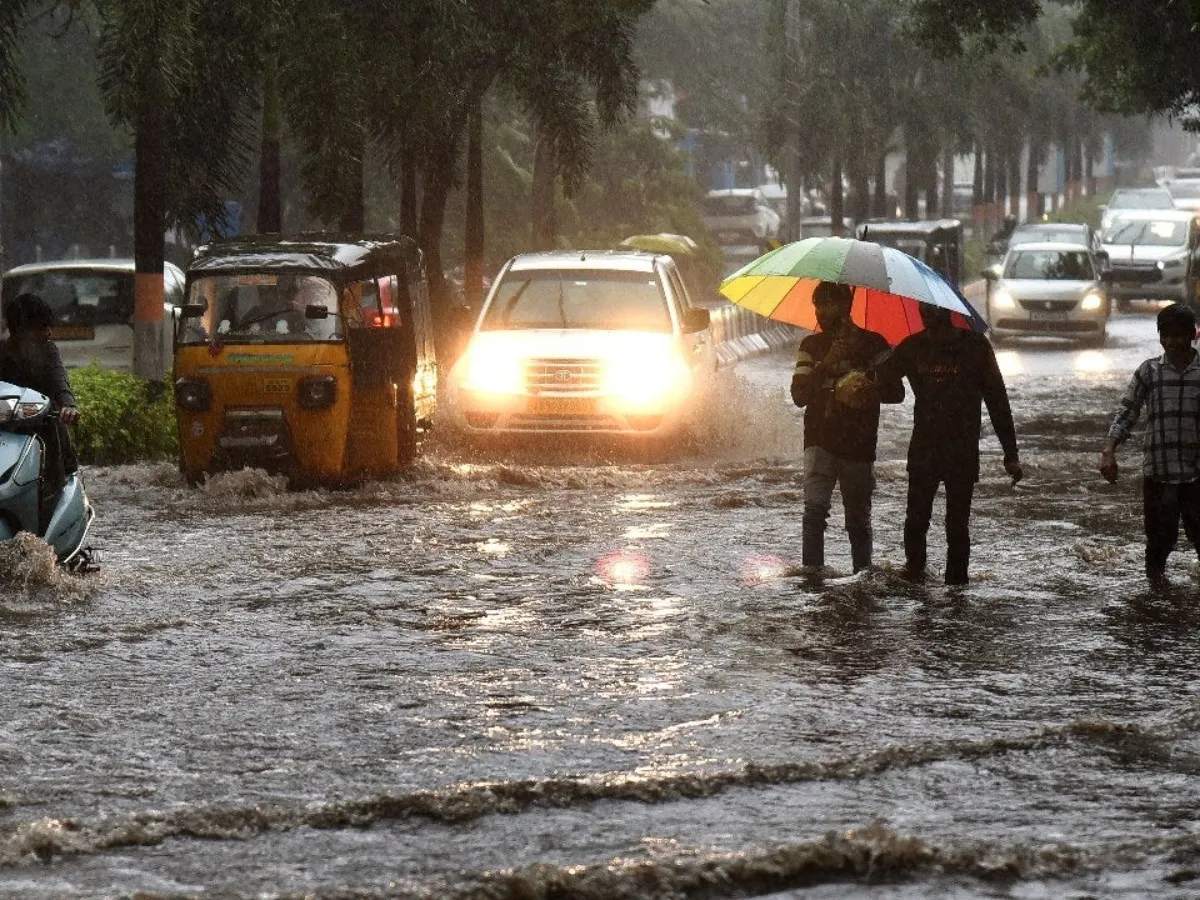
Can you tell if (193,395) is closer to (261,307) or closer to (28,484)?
(261,307)

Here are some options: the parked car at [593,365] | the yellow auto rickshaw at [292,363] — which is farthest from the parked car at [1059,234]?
A: the yellow auto rickshaw at [292,363]

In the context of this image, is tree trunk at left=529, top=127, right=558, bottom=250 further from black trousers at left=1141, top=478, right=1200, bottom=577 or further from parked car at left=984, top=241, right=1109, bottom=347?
black trousers at left=1141, top=478, right=1200, bottom=577

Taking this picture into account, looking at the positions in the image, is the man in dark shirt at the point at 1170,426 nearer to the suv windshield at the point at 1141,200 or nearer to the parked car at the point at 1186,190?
the suv windshield at the point at 1141,200

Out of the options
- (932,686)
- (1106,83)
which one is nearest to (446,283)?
(1106,83)

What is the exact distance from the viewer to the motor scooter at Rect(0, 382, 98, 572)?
11.2 meters

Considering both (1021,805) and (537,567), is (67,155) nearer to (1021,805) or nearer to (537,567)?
(537,567)

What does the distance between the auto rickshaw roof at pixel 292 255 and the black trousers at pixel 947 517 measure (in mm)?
6400

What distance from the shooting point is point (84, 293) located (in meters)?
22.9

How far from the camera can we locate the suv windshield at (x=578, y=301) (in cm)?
1931

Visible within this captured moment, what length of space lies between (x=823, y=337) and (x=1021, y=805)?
4.65 m

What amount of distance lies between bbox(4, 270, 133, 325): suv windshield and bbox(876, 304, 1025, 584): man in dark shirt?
12665 millimetres

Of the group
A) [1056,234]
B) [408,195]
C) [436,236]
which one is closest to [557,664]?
[436,236]

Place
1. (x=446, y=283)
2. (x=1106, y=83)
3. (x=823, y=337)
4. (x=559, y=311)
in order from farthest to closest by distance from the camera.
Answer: (x=1106, y=83) < (x=446, y=283) < (x=559, y=311) < (x=823, y=337)

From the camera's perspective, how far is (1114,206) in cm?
A: 6512
